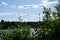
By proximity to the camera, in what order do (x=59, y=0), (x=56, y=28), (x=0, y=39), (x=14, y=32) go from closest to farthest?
(x=56, y=28) → (x=59, y=0) → (x=14, y=32) → (x=0, y=39)

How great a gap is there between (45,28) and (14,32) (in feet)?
5.47

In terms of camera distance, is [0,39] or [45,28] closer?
[45,28]

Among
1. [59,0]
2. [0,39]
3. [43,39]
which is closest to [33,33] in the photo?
[43,39]

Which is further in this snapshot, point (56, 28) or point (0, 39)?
point (0, 39)

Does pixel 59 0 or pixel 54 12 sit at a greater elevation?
pixel 59 0

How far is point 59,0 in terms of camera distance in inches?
249

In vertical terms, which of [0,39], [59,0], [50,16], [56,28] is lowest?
[0,39]

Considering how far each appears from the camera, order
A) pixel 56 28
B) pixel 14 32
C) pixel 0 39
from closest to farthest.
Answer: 1. pixel 56 28
2. pixel 14 32
3. pixel 0 39

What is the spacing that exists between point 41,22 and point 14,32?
1.49 metres

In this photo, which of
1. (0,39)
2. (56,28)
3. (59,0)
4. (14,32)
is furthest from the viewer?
(0,39)

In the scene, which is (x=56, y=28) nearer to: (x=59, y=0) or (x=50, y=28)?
(x=50, y=28)

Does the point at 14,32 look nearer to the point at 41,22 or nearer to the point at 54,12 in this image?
the point at 41,22

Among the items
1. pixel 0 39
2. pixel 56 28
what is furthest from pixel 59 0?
pixel 0 39

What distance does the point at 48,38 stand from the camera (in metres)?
5.96
